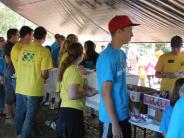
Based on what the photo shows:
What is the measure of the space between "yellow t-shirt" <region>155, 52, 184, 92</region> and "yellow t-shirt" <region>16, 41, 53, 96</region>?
141 centimetres

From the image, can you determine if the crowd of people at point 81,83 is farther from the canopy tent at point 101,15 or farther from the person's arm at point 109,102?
the canopy tent at point 101,15

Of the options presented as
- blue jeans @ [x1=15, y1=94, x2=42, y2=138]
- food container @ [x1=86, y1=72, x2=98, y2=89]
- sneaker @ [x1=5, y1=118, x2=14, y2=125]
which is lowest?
sneaker @ [x1=5, y1=118, x2=14, y2=125]

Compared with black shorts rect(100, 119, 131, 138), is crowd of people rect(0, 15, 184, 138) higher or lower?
higher

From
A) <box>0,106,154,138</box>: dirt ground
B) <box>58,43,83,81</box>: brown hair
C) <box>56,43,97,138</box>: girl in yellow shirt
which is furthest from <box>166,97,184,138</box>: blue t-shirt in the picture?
<box>0,106,154,138</box>: dirt ground

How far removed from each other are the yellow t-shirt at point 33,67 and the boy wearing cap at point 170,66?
4.62 feet

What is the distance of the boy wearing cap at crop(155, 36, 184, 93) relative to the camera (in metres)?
4.14

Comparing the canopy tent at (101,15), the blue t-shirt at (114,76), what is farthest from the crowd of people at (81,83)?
the canopy tent at (101,15)

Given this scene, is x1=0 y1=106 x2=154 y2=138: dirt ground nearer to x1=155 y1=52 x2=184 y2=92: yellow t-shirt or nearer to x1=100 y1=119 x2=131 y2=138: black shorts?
x1=155 y1=52 x2=184 y2=92: yellow t-shirt

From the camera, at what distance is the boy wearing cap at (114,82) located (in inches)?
89.1

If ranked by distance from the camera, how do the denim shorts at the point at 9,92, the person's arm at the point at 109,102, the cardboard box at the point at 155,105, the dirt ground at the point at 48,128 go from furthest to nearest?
the denim shorts at the point at 9,92
the dirt ground at the point at 48,128
the cardboard box at the point at 155,105
the person's arm at the point at 109,102

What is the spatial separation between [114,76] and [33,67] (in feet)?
5.30

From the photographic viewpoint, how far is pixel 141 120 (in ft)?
9.23

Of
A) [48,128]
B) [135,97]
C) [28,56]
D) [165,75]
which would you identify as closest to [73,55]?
[135,97]

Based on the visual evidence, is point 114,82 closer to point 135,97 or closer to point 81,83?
point 135,97
